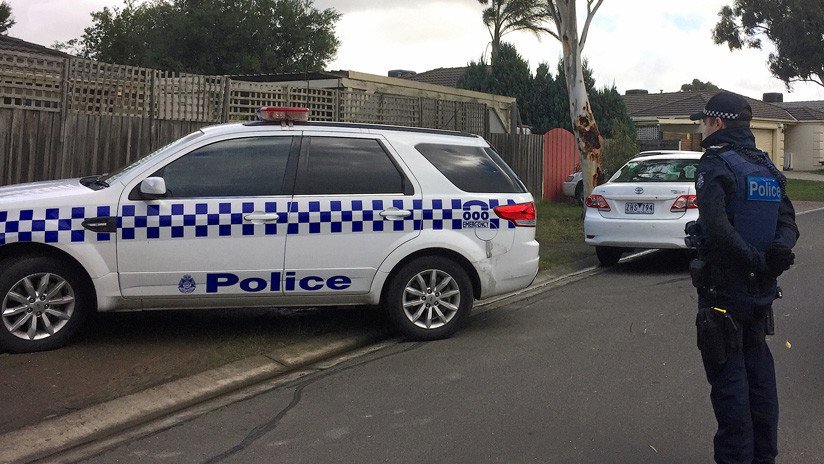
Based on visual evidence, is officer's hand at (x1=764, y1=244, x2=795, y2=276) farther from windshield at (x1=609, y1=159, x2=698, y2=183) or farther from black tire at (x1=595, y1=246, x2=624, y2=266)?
black tire at (x1=595, y1=246, x2=624, y2=266)

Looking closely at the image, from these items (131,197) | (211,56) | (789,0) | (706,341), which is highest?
(789,0)

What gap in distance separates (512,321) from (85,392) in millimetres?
3854

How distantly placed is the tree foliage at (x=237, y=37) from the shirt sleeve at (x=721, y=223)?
3544cm

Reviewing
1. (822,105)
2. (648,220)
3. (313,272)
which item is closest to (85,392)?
(313,272)

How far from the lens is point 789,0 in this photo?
133 ft

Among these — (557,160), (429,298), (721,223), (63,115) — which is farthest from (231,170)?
(557,160)

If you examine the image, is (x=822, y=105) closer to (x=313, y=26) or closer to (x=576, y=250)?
(x=313, y=26)

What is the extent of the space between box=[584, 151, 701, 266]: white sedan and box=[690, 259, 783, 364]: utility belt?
6.64 meters

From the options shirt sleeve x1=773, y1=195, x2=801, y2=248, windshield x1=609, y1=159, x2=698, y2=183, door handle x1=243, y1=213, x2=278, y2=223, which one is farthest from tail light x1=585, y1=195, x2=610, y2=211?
shirt sleeve x1=773, y1=195, x2=801, y2=248

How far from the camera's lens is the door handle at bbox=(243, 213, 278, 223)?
268 inches

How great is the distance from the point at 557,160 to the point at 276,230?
15416 millimetres

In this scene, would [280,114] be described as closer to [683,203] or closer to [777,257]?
[777,257]

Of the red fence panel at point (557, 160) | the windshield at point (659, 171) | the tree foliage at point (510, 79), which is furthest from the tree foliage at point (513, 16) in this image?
the windshield at point (659, 171)

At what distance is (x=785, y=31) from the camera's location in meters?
40.8
